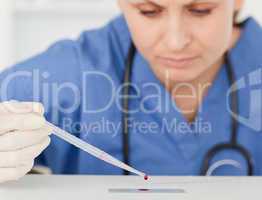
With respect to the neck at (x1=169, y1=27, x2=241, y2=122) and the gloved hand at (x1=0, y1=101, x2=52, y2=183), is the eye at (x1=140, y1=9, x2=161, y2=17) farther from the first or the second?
the gloved hand at (x1=0, y1=101, x2=52, y2=183)

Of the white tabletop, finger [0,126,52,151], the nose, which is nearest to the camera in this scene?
the white tabletop

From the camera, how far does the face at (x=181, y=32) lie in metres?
1.37

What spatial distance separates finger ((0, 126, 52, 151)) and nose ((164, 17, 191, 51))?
0.38 metres

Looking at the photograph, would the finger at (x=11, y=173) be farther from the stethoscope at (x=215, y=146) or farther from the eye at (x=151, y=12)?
the eye at (x=151, y=12)

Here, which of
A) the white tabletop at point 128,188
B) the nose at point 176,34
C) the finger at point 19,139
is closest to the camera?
the white tabletop at point 128,188

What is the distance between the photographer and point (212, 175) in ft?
4.64

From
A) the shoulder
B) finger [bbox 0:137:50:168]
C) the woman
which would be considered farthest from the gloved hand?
the shoulder

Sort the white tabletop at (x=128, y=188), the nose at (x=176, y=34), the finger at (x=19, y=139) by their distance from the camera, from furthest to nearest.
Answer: the nose at (x=176, y=34) → the finger at (x=19, y=139) → the white tabletop at (x=128, y=188)

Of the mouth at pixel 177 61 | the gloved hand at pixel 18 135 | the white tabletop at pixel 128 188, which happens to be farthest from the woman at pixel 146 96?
the gloved hand at pixel 18 135

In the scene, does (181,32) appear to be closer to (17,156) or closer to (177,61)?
(177,61)

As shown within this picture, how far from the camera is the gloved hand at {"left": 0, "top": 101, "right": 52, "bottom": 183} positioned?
3.77ft

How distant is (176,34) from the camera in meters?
1.38

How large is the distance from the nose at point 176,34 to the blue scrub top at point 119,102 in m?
0.09

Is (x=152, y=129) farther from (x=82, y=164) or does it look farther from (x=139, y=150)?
(x=82, y=164)
